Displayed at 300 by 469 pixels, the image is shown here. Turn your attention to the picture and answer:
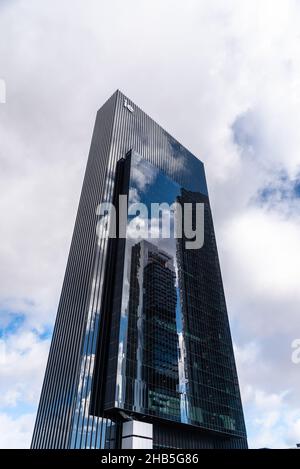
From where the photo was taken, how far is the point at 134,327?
77.2 meters

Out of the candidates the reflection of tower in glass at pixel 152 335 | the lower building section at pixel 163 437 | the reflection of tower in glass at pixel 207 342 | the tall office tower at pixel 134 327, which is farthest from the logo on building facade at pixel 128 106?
the lower building section at pixel 163 437

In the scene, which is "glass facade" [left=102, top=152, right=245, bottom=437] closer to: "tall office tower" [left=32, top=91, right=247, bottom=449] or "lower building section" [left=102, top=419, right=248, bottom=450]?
"tall office tower" [left=32, top=91, right=247, bottom=449]

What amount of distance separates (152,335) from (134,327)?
518 cm

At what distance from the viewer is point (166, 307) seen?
284ft

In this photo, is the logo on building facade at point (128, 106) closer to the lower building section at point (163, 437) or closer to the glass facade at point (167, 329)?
the glass facade at point (167, 329)

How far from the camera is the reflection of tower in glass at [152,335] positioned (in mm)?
71438

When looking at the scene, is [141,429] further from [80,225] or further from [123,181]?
[123,181]

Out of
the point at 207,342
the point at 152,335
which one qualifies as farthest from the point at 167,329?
the point at 207,342

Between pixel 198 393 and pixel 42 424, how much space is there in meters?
35.8

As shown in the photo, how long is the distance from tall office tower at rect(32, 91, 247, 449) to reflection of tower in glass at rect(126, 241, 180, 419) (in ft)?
0.83

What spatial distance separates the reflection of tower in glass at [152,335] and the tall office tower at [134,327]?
25 centimetres
